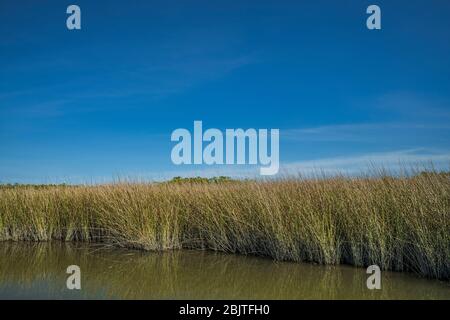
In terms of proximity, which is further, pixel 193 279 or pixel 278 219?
pixel 278 219

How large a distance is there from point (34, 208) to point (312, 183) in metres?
7.17

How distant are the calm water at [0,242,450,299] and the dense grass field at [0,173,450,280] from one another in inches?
13.6

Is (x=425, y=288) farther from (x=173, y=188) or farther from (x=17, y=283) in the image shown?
(x=173, y=188)

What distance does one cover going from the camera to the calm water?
5.65m

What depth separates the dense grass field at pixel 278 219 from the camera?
658 cm

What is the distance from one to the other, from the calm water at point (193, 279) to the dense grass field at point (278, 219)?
34cm

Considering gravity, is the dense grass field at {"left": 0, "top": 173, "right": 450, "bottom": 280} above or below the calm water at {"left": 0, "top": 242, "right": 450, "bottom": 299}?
above

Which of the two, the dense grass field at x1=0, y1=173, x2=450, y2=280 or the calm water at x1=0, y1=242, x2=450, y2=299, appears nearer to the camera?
the calm water at x1=0, y1=242, x2=450, y2=299

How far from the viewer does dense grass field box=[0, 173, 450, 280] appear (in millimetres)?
6578

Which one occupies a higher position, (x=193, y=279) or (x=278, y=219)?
(x=278, y=219)

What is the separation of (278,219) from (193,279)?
2.05 metres

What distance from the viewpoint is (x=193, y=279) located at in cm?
643

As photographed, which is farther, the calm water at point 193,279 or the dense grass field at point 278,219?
the dense grass field at point 278,219
